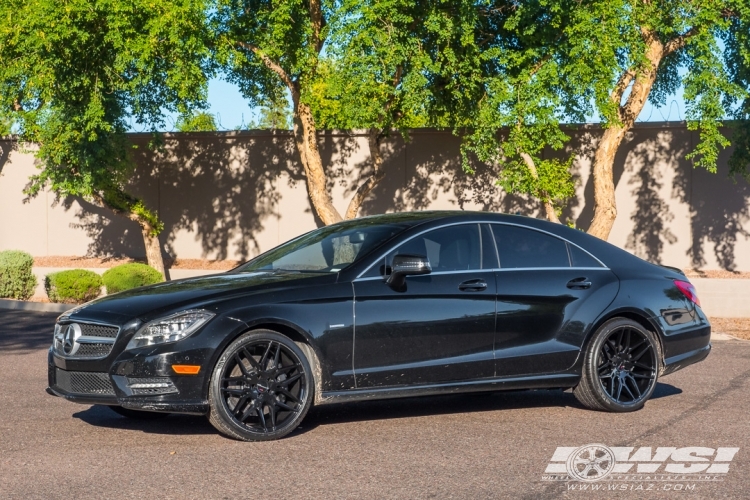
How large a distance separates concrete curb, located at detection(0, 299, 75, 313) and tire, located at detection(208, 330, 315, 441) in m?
11.3

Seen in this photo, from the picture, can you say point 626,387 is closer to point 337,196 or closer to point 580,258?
point 580,258

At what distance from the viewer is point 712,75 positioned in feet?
55.6

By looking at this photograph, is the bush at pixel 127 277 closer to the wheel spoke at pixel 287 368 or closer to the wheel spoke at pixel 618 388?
the wheel spoke at pixel 618 388

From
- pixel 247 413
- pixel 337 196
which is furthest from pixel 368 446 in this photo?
pixel 337 196

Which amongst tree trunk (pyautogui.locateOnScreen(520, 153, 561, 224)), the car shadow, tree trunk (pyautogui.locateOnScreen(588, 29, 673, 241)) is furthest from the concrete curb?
the car shadow

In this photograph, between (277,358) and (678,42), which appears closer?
(277,358)

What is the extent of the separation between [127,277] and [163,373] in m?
12.9

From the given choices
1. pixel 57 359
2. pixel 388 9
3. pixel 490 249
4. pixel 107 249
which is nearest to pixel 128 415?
pixel 57 359

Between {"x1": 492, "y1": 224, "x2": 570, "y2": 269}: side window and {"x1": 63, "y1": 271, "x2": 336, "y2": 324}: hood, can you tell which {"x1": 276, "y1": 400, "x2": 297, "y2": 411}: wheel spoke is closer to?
{"x1": 63, "y1": 271, "x2": 336, "y2": 324}: hood

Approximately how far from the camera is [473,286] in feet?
26.8

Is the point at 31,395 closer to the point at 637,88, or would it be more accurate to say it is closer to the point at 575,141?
the point at 637,88

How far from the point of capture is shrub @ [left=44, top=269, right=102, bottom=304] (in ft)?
63.7

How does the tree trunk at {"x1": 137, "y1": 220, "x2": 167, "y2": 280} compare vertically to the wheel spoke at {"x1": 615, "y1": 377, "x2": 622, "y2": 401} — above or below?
above

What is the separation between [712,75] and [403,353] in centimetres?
1101
